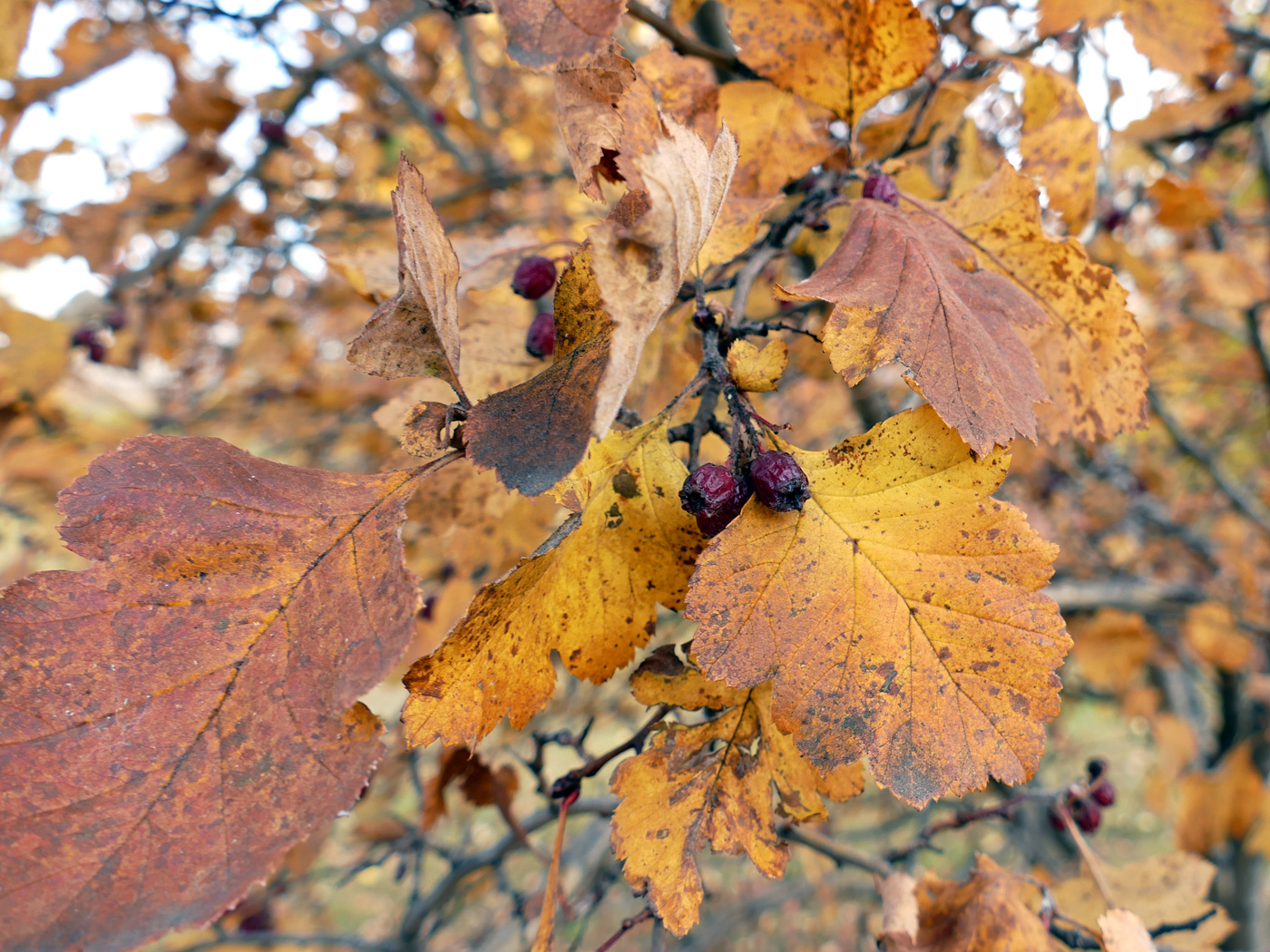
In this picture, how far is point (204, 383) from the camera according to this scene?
6609 millimetres

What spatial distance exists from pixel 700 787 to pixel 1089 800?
4.72 ft

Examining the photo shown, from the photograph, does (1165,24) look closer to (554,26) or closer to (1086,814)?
(554,26)

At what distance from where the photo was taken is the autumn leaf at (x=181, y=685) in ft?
2.04

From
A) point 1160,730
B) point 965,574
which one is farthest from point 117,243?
point 1160,730

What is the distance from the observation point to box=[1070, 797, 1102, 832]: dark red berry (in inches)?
69.0

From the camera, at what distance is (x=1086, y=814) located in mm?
1758

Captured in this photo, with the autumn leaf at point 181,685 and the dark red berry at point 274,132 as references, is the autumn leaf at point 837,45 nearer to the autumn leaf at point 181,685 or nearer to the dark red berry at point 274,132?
the autumn leaf at point 181,685

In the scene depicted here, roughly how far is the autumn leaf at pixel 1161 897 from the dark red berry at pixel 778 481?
1369 mm

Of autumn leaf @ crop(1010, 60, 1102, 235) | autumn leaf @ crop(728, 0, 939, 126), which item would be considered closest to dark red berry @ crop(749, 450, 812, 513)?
autumn leaf @ crop(728, 0, 939, 126)

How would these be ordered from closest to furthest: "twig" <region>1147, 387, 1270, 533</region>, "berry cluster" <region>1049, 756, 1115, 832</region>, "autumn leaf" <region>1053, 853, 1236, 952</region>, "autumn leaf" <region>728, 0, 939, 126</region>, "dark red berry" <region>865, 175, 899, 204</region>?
"autumn leaf" <region>728, 0, 939, 126</region>
"dark red berry" <region>865, 175, 899, 204</region>
"autumn leaf" <region>1053, 853, 1236, 952</region>
"berry cluster" <region>1049, 756, 1115, 832</region>
"twig" <region>1147, 387, 1270, 533</region>

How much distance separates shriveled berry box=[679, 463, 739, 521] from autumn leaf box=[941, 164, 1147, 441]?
50 centimetres

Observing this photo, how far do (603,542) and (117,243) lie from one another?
339cm

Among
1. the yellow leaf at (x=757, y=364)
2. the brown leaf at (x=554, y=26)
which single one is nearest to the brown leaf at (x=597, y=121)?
the brown leaf at (x=554, y=26)

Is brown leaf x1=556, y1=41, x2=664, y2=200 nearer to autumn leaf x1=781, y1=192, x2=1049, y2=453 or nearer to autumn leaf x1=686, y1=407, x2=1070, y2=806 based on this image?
autumn leaf x1=781, y1=192, x2=1049, y2=453
